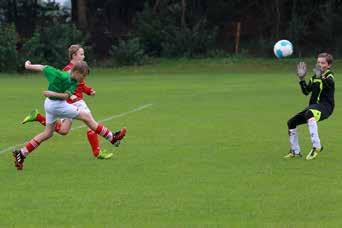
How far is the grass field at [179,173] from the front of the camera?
9.27 metres

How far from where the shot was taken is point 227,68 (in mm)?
47344

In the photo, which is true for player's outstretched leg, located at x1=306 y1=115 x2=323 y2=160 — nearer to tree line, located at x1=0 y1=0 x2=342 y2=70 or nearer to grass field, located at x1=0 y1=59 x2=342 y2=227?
grass field, located at x1=0 y1=59 x2=342 y2=227

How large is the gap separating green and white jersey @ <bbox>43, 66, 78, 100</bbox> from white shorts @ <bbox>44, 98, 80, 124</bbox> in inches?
4.4

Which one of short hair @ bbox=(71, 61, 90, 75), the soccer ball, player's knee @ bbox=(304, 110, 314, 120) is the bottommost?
the soccer ball

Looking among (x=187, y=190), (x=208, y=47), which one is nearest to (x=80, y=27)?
(x=208, y=47)

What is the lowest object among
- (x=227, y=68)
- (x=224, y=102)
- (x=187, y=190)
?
(x=227, y=68)

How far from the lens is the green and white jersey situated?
12820 mm

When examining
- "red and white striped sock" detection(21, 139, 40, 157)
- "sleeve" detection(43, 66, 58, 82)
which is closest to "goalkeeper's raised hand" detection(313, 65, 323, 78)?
"sleeve" detection(43, 66, 58, 82)

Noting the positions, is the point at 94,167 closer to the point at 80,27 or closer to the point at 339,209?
the point at 339,209

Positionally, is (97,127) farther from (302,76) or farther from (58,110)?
(302,76)

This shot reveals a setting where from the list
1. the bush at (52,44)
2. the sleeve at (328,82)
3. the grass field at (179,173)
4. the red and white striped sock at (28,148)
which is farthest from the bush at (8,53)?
the sleeve at (328,82)

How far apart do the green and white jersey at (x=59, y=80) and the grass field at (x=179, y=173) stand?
1.08 m

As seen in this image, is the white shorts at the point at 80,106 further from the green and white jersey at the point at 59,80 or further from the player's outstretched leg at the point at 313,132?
the player's outstretched leg at the point at 313,132

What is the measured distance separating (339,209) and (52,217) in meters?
2.88
